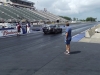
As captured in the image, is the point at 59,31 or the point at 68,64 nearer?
the point at 68,64

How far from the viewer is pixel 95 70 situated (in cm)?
718

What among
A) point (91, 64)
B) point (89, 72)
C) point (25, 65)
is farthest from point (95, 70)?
point (25, 65)

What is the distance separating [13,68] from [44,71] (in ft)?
4.49

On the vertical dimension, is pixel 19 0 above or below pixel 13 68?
above

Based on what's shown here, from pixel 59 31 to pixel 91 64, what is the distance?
78.0 ft

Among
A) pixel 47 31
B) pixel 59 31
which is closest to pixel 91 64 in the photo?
pixel 47 31

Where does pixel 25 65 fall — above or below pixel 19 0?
below

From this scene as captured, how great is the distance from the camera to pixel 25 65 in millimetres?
7969

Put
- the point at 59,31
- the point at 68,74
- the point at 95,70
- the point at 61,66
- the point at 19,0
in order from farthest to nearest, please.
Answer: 1. the point at 19,0
2. the point at 59,31
3. the point at 61,66
4. the point at 95,70
5. the point at 68,74

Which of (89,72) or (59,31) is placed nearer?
(89,72)

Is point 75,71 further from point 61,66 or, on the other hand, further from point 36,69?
point 36,69

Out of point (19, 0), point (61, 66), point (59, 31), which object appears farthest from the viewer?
point (19, 0)

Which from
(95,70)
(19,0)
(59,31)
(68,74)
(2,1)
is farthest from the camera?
(19,0)

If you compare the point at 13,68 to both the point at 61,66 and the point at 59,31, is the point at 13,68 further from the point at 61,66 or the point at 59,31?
the point at 59,31
